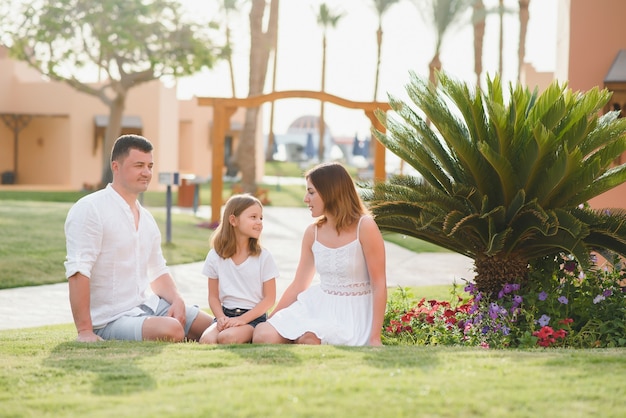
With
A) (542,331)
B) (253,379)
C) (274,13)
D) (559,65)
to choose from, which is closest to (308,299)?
(542,331)

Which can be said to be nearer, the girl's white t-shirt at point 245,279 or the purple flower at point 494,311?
the girl's white t-shirt at point 245,279

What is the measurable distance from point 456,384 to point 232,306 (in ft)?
8.65

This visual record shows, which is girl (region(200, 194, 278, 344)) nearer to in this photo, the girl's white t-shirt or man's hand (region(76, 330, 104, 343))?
the girl's white t-shirt

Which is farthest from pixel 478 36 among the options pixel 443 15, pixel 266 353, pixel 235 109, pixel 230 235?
pixel 266 353

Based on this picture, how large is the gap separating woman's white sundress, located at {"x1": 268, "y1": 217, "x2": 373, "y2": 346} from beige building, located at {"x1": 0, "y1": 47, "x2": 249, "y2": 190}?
28.4 m

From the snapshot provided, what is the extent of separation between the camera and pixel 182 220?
22.2 m

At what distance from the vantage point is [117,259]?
656 centimetres

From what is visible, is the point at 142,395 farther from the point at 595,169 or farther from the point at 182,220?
the point at 182,220

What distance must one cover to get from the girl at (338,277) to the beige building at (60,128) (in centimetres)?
2836

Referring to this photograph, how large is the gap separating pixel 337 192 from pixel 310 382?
7.06 feet

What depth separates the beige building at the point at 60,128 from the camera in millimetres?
35031

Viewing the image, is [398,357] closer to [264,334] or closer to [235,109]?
[264,334]

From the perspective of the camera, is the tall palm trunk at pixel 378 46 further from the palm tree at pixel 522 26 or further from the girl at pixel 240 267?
the girl at pixel 240 267

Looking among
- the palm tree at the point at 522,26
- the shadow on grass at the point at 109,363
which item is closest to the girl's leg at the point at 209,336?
the shadow on grass at the point at 109,363
